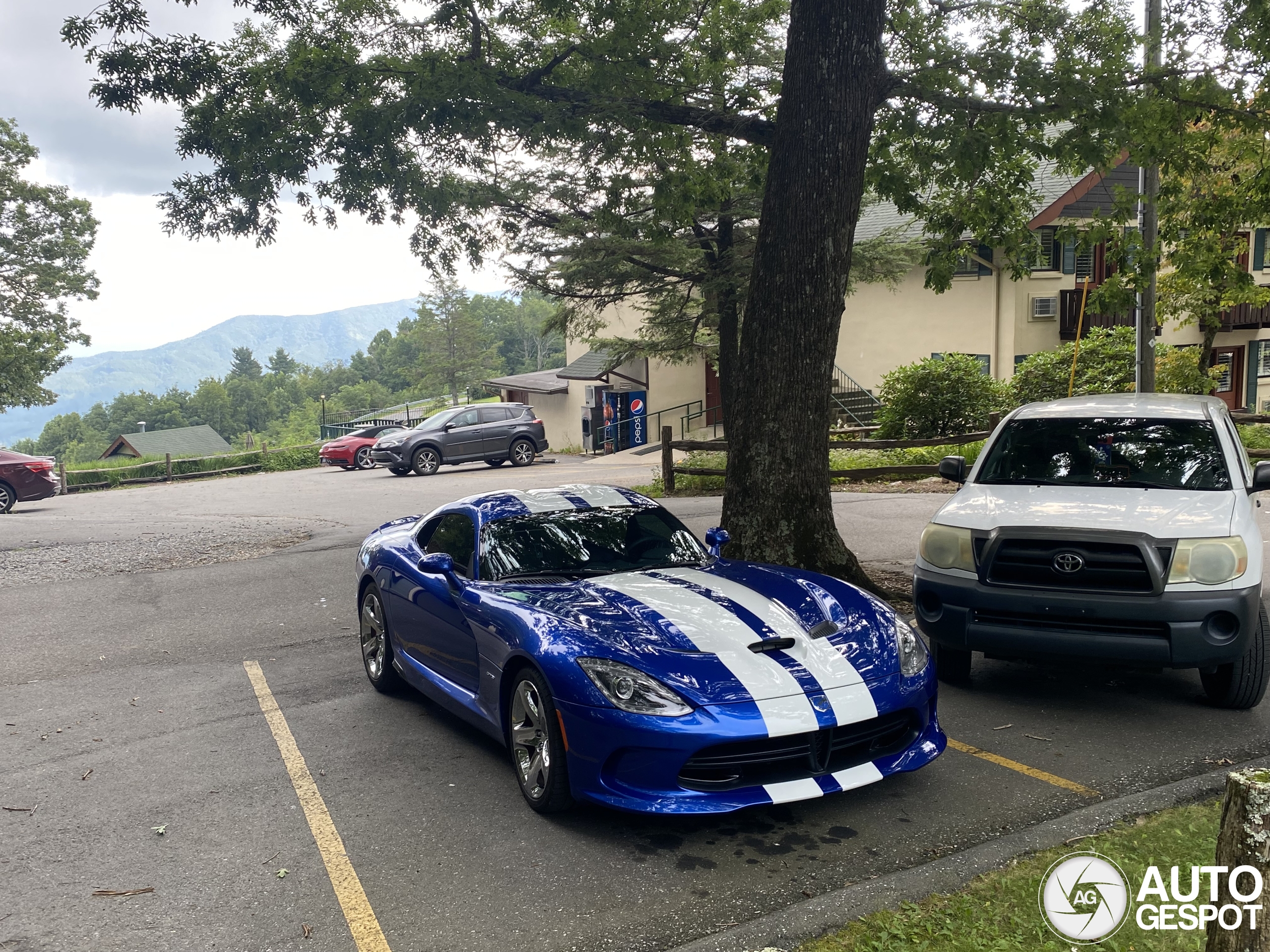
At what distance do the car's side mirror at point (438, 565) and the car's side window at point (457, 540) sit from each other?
103mm

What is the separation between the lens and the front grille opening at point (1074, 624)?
5.54 meters

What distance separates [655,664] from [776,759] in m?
0.65

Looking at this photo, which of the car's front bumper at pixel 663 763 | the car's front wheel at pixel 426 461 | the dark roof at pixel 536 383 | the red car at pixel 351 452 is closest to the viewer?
the car's front bumper at pixel 663 763

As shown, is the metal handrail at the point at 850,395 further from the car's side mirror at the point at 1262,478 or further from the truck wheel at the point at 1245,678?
the truck wheel at the point at 1245,678

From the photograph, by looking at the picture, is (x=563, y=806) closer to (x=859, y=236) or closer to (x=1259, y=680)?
(x=1259, y=680)

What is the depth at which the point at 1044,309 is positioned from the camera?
30.7 metres

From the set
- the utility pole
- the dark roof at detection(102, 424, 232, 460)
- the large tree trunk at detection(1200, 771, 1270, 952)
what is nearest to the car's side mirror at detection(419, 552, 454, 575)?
the large tree trunk at detection(1200, 771, 1270, 952)

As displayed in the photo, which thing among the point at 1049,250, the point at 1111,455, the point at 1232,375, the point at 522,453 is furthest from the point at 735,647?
the point at 1232,375

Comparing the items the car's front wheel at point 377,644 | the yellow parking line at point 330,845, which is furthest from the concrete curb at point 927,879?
the car's front wheel at point 377,644

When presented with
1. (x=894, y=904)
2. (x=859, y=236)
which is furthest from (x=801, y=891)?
(x=859, y=236)

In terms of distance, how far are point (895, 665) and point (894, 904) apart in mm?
1276

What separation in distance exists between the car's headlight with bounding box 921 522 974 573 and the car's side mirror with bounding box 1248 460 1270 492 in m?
1.86

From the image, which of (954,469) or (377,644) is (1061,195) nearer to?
(954,469)

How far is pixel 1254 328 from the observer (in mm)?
35125
